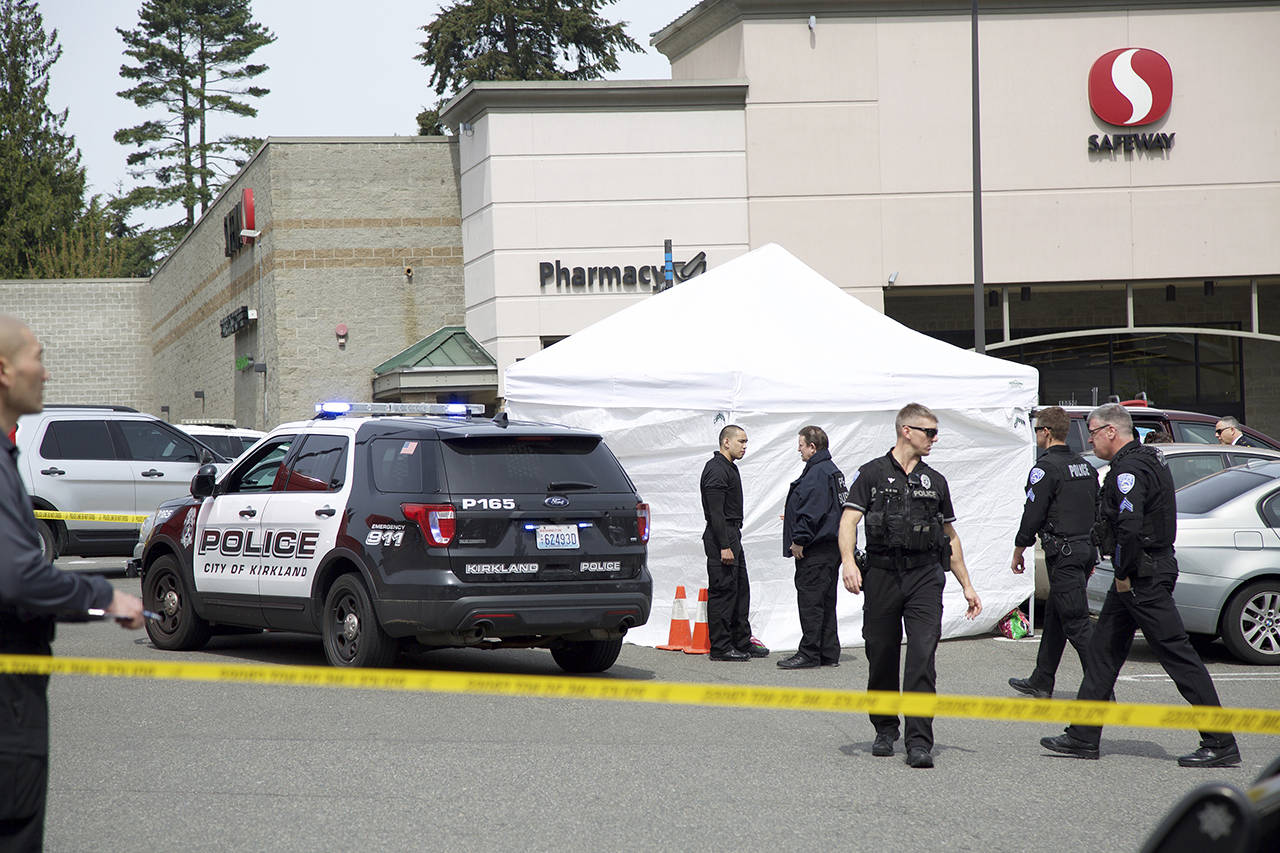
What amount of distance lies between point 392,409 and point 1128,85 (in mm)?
22343

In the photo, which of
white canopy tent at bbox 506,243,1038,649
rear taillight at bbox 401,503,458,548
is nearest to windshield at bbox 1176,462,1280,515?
white canopy tent at bbox 506,243,1038,649

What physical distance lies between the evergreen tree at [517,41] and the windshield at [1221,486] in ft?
120

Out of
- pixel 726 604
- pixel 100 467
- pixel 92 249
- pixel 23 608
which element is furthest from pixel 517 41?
pixel 23 608

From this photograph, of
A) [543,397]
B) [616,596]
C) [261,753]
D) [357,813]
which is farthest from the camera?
[543,397]

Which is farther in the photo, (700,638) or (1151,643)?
(700,638)

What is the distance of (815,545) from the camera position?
11328mm

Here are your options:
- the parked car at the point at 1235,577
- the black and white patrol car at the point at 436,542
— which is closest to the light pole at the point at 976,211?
the parked car at the point at 1235,577

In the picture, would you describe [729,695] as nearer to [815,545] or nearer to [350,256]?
[815,545]

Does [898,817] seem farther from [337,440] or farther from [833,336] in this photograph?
[833,336]

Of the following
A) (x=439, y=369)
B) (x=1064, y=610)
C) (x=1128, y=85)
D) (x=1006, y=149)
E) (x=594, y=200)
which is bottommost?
(x=1064, y=610)

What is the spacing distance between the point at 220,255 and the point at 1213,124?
77.7 ft

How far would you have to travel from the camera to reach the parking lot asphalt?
5914 millimetres

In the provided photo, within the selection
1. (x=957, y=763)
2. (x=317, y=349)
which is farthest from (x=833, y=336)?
(x=317, y=349)

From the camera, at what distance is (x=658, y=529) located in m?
12.7
